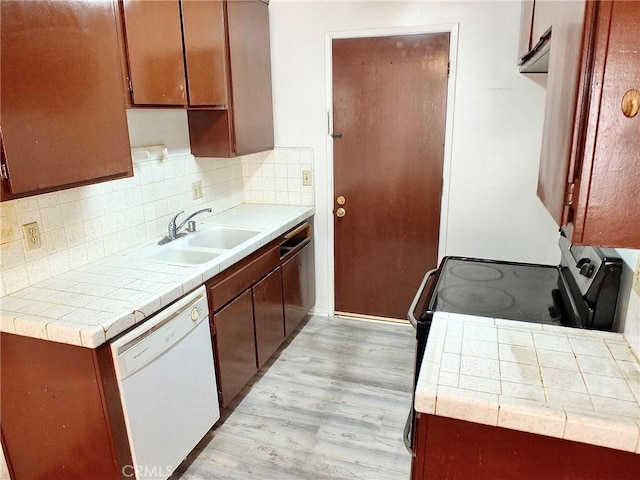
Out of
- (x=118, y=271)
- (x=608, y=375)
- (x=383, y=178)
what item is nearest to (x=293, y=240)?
(x=383, y=178)

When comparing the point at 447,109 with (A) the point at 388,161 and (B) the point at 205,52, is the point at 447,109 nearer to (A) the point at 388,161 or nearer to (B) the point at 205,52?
(A) the point at 388,161

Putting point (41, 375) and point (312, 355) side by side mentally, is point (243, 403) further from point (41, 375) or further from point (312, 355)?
point (41, 375)

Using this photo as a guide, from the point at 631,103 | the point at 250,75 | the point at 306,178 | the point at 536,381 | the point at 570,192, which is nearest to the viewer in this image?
the point at 631,103

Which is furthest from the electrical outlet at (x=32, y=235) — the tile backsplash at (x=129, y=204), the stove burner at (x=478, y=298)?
the stove burner at (x=478, y=298)

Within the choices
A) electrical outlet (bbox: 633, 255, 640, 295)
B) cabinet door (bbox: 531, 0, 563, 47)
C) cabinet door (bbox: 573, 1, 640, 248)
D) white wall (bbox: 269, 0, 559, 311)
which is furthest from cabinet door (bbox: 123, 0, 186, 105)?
electrical outlet (bbox: 633, 255, 640, 295)

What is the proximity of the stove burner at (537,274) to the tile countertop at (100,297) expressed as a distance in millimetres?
1332

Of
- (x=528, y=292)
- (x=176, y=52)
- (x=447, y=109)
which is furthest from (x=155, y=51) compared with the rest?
(x=528, y=292)

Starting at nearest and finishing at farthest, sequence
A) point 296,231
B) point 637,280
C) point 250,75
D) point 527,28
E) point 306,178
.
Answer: point 637,280
point 527,28
point 250,75
point 296,231
point 306,178

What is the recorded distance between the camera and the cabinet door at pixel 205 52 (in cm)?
226

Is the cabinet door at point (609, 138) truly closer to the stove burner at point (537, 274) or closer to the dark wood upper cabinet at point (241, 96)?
the stove burner at point (537, 274)

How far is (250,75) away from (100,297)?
1704 mm

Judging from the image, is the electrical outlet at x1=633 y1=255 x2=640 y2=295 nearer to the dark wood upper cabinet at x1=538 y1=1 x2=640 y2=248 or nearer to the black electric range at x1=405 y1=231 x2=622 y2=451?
the black electric range at x1=405 y1=231 x2=622 y2=451

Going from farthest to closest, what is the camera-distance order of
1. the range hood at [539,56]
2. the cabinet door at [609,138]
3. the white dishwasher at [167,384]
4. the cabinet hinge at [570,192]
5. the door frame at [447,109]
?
the door frame at [447,109] < the white dishwasher at [167,384] < the range hood at [539,56] < the cabinet hinge at [570,192] < the cabinet door at [609,138]

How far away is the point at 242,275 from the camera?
2.30 metres
